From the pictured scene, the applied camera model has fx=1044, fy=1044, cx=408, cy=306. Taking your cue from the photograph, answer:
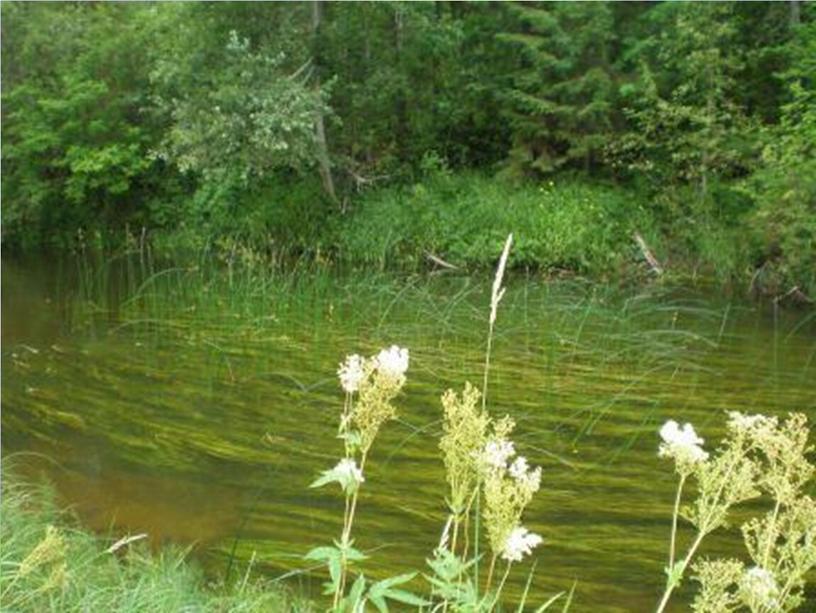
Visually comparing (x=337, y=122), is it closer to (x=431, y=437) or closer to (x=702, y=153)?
(x=702, y=153)

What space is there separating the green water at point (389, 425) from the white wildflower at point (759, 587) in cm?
303

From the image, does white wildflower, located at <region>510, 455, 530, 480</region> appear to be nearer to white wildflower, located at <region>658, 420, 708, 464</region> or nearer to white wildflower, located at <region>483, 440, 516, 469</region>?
white wildflower, located at <region>483, 440, 516, 469</region>

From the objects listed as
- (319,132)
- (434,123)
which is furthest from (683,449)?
(434,123)

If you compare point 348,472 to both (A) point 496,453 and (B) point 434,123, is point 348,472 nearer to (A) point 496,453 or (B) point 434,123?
(A) point 496,453

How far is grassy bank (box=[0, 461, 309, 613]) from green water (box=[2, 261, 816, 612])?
38cm

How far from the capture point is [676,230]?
18125mm

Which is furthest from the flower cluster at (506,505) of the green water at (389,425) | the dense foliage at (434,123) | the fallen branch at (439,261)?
the fallen branch at (439,261)

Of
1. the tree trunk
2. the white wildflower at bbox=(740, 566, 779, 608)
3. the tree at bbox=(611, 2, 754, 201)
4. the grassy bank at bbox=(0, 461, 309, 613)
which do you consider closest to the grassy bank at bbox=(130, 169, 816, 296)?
the tree trunk

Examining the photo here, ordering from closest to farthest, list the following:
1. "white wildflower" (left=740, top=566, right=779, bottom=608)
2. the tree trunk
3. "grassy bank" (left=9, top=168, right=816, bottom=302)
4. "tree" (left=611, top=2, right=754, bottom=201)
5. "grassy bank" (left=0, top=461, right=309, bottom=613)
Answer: "white wildflower" (left=740, top=566, right=779, bottom=608)
"grassy bank" (left=0, top=461, right=309, bottom=613)
"grassy bank" (left=9, top=168, right=816, bottom=302)
"tree" (left=611, top=2, right=754, bottom=201)
the tree trunk

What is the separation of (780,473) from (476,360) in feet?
24.2

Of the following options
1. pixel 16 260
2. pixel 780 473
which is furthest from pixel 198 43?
pixel 780 473

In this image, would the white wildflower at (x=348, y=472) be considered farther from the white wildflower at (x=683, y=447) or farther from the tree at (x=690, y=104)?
the tree at (x=690, y=104)

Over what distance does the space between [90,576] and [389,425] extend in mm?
3730

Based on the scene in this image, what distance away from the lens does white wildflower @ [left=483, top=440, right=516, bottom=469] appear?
7.40 ft
